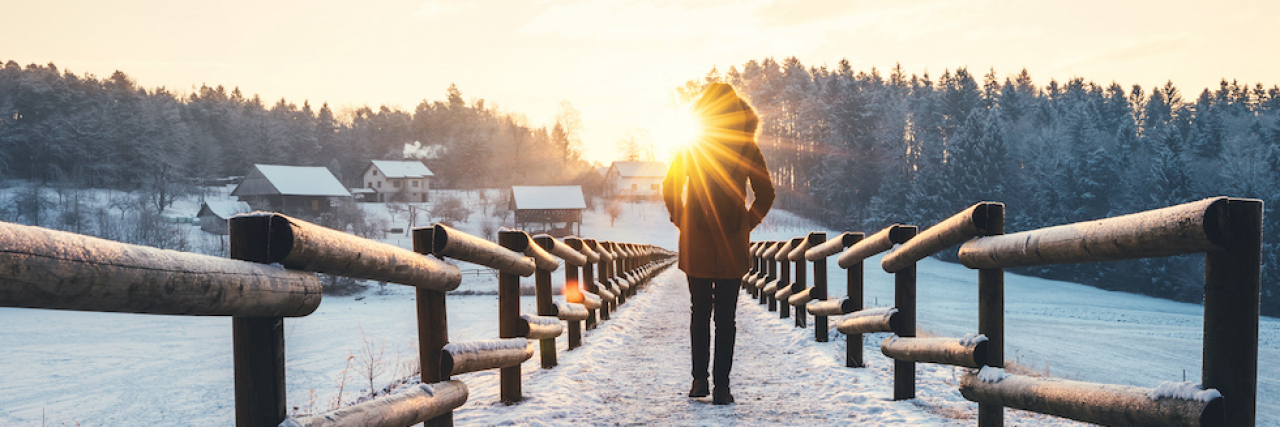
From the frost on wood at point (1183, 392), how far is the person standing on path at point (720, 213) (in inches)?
104

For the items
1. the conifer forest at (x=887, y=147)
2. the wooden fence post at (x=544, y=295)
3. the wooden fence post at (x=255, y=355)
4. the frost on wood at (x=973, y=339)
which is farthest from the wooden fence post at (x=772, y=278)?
the conifer forest at (x=887, y=147)

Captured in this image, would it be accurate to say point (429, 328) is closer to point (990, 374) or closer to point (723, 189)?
point (723, 189)

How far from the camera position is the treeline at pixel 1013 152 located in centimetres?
4966

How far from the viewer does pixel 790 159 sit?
74250mm

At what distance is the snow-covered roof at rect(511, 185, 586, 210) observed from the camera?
64.3 metres

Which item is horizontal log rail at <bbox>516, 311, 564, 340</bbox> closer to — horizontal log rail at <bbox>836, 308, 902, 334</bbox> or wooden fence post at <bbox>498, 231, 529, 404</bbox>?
wooden fence post at <bbox>498, 231, 529, 404</bbox>

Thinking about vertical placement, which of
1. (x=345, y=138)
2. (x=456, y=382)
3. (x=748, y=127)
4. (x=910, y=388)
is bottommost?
(x=910, y=388)

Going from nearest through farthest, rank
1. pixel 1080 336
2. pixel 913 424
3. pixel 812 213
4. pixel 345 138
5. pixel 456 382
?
1. pixel 456 382
2. pixel 913 424
3. pixel 1080 336
4. pixel 812 213
5. pixel 345 138

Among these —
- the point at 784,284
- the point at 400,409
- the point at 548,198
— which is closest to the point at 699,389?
the point at 400,409

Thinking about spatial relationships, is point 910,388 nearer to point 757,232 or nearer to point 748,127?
point 748,127

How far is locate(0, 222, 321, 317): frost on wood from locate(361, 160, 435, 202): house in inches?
3150

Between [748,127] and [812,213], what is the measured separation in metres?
64.8

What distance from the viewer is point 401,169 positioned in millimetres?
81688

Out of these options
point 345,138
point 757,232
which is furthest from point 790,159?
point 345,138
